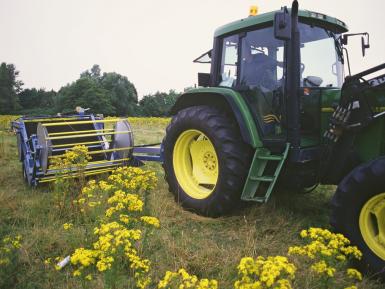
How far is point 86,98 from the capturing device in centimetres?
5519

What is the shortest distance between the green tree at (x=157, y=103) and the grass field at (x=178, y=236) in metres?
51.2

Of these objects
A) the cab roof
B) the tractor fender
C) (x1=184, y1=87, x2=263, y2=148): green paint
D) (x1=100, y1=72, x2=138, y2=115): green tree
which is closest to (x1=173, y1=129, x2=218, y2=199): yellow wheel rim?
the tractor fender

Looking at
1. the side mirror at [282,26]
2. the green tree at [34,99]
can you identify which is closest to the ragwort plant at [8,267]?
the side mirror at [282,26]

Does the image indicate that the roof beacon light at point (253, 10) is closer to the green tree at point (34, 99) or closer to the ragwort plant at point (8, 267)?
the ragwort plant at point (8, 267)

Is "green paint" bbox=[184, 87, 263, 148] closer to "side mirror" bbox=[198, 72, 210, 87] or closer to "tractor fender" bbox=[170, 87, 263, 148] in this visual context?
"tractor fender" bbox=[170, 87, 263, 148]

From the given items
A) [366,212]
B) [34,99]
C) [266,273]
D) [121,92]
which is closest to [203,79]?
[366,212]

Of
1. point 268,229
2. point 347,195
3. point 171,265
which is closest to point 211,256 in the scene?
point 171,265

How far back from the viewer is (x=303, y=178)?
342 centimetres

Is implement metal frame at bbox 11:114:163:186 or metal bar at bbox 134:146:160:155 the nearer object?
implement metal frame at bbox 11:114:163:186

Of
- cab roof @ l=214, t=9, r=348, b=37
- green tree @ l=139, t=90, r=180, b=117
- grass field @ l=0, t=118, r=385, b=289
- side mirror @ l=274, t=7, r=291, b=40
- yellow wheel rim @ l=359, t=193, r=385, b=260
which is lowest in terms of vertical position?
grass field @ l=0, t=118, r=385, b=289

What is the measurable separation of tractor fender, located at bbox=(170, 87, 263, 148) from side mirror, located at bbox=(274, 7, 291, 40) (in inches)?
33.4

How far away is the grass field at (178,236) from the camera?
2.50 m

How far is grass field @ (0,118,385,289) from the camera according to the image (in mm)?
2500

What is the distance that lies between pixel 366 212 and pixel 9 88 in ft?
219
